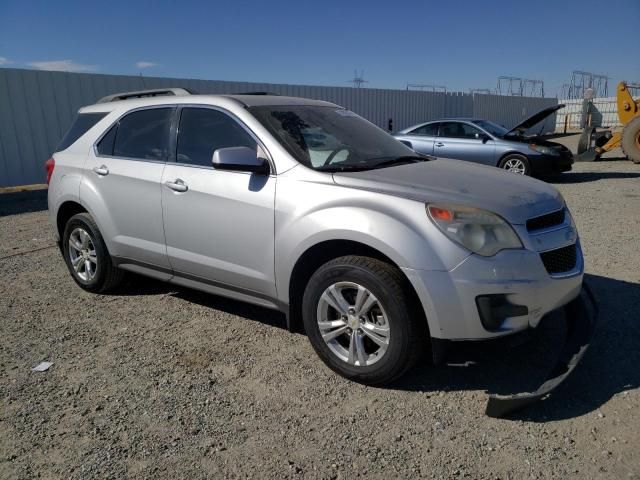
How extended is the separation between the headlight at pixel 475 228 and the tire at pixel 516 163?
29.0 ft

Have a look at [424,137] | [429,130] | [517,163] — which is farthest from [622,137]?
[424,137]

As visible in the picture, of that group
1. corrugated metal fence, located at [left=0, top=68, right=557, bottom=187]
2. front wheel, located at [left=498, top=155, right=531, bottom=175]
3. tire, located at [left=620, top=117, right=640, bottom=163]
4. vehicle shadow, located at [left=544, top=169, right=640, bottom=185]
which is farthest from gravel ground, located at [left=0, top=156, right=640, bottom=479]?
tire, located at [left=620, top=117, right=640, bottom=163]

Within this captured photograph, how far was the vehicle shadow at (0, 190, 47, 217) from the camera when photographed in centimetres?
958

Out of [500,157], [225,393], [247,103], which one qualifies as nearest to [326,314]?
[225,393]

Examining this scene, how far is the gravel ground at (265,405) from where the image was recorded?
242 centimetres

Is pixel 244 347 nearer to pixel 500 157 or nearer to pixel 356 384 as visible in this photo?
pixel 356 384

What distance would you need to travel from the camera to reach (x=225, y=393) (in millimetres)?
3043

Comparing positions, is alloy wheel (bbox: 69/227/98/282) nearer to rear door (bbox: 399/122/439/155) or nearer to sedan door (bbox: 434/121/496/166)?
rear door (bbox: 399/122/439/155)

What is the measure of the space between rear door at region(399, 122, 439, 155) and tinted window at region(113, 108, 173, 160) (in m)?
8.36

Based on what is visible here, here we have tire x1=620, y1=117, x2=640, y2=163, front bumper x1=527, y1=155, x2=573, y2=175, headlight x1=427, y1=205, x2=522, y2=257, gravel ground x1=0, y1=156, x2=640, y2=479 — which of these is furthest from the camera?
tire x1=620, y1=117, x2=640, y2=163

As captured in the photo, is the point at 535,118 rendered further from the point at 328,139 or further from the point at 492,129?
the point at 328,139

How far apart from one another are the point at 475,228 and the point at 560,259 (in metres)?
0.63

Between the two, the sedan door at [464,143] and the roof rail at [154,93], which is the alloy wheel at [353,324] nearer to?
the roof rail at [154,93]

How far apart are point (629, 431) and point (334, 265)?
5.85 feet
